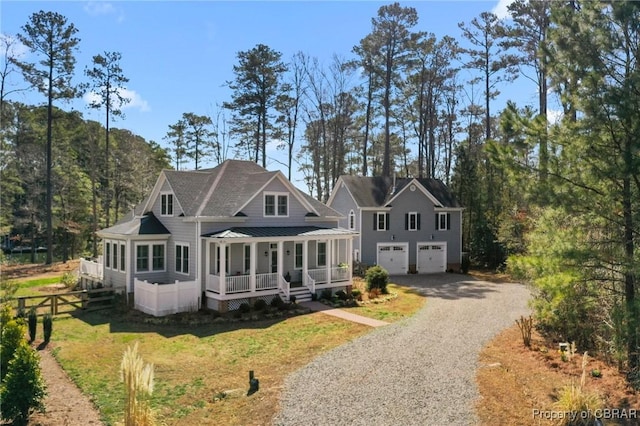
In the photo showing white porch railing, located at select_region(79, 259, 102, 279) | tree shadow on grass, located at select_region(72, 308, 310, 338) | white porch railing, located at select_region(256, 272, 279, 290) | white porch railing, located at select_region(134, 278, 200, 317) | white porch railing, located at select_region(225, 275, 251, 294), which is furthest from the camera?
white porch railing, located at select_region(79, 259, 102, 279)

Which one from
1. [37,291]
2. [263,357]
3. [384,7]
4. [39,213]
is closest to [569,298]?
[263,357]

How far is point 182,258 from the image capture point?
65.5 ft

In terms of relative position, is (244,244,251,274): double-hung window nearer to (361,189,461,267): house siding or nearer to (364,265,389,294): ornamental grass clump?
(364,265,389,294): ornamental grass clump

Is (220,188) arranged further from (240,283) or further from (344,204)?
(344,204)

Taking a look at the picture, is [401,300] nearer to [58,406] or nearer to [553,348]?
[553,348]

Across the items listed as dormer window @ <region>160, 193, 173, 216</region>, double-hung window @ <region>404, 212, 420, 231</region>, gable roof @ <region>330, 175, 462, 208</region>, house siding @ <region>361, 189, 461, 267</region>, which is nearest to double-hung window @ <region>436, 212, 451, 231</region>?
house siding @ <region>361, 189, 461, 267</region>

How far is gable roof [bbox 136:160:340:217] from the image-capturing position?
1980 cm

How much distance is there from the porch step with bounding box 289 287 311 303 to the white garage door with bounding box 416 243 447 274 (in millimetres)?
13577

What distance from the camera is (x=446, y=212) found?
1293 inches

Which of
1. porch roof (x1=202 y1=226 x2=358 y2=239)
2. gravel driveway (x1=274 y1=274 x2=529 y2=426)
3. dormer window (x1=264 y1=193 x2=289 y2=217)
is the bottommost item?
gravel driveway (x1=274 y1=274 x2=529 y2=426)

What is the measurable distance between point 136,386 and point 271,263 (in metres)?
14.6

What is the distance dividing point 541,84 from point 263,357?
24940 mm

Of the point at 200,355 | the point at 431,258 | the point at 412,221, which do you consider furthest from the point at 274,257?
the point at 431,258

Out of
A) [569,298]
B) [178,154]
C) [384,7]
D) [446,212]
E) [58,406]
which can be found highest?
[384,7]
